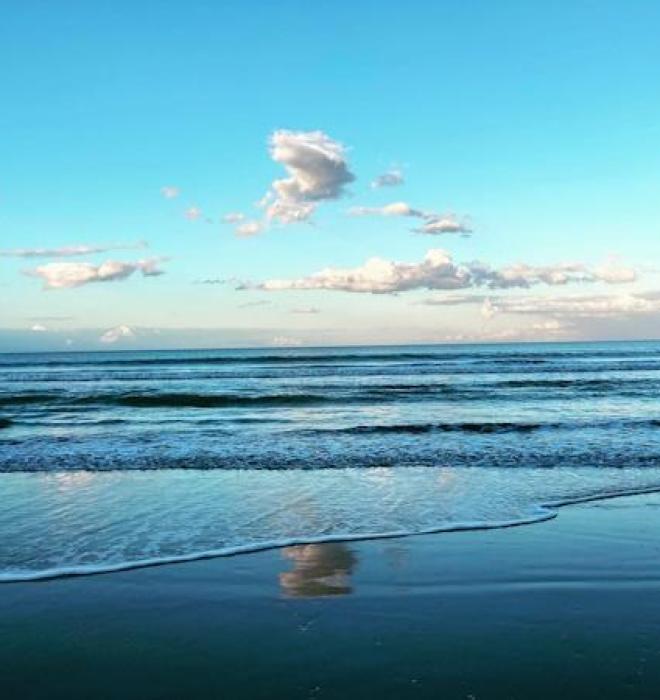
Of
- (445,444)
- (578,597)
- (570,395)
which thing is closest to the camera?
(578,597)

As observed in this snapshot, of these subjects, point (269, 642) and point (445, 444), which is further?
point (445, 444)

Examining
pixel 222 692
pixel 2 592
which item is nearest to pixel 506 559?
pixel 222 692

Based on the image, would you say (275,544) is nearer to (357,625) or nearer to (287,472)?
(357,625)

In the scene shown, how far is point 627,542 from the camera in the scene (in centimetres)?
762

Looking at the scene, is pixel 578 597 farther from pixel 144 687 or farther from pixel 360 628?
pixel 144 687

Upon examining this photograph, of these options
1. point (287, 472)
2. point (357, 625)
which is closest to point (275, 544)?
point (357, 625)

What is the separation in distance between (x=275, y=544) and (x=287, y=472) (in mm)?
4909

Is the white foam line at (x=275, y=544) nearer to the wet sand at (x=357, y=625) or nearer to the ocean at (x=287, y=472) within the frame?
the ocean at (x=287, y=472)

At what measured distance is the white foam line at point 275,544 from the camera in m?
6.84

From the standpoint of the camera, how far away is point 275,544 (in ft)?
25.9

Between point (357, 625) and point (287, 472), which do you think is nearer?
point (357, 625)

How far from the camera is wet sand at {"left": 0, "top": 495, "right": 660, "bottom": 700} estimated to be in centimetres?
444

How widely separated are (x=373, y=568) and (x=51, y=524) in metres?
4.28

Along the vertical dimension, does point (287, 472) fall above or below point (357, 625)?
below
